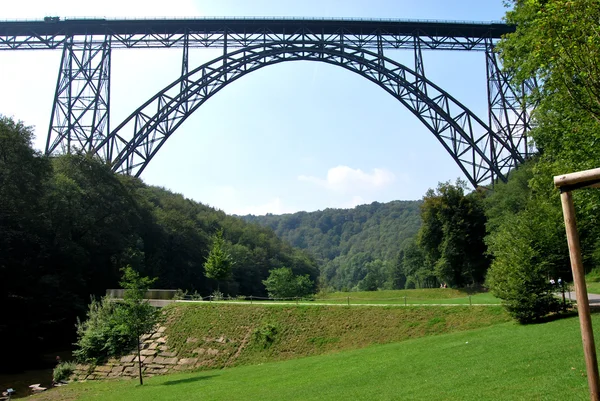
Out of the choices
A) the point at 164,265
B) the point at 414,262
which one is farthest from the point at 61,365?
the point at 414,262

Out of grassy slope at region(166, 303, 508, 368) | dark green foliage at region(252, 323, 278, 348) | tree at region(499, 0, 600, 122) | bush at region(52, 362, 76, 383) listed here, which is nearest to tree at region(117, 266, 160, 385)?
grassy slope at region(166, 303, 508, 368)

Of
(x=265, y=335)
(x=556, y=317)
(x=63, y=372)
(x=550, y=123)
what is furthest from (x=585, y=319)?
(x=63, y=372)

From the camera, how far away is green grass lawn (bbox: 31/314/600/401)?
9973 millimetres

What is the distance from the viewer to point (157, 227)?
2256 inches

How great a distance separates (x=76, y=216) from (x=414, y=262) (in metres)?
39.7

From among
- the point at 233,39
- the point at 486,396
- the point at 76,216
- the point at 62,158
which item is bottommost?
the point at 486,396

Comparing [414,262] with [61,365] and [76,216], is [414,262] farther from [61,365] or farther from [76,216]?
[61,365]

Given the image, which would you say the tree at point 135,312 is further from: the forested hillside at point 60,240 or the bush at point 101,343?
the forested hillside at point 60,240

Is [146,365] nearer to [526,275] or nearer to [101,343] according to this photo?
[101,343]

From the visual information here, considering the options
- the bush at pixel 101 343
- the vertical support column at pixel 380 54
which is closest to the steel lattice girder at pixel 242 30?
the vertical support column at pixel 380 54

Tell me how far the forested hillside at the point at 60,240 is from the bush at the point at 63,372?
22.1 feet

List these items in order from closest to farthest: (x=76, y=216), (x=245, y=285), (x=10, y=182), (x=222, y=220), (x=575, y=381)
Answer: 1. (x=575, y=381)
2. (x=10, y=182)
3. (x=76, y=216)
4. (x=245, y=285)
5. (x=222, y=220)

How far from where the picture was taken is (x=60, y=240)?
37.3m

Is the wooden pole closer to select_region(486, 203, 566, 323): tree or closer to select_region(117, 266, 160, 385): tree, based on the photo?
select_region(486, 203, 566, 323): tree
